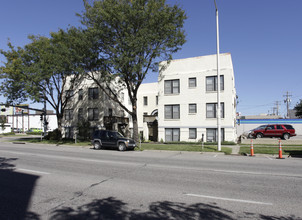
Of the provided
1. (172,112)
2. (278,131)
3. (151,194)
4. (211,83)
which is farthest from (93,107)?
(151,194)

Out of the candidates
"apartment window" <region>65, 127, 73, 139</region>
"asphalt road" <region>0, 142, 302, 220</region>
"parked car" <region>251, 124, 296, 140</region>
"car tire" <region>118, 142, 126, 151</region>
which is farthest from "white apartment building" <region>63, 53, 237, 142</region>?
"apartment window" <region>65, 127, 73, 139</region>

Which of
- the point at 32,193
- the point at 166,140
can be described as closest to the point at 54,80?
the point at 166,140

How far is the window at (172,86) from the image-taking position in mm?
28109

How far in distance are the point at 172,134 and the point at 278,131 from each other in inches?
508

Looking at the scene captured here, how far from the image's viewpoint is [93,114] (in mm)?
37000

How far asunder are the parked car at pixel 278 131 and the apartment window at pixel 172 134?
33.6 ft

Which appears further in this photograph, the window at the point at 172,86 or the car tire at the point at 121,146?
the window at the point at 172,86

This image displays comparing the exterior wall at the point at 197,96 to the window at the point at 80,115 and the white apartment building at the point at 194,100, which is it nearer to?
the white apartment building at the point at 194,100

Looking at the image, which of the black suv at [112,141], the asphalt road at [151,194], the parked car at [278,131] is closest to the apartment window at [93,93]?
the black suv at [112,141]

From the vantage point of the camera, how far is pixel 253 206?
203 inches

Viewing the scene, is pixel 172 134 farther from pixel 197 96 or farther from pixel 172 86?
pixel 172 86

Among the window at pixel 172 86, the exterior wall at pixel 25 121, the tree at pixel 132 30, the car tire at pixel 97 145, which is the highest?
the tree at pixel 132 30

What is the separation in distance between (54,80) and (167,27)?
19123 millimetres

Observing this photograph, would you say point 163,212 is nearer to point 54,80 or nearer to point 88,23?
point 88,23
